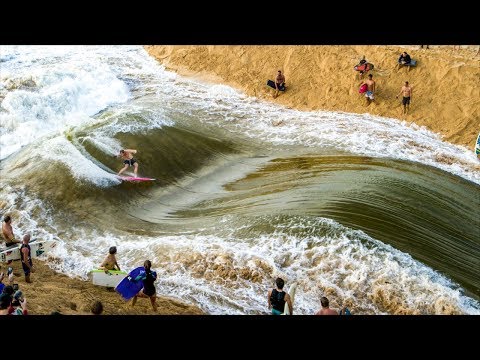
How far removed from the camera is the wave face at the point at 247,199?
8.09m

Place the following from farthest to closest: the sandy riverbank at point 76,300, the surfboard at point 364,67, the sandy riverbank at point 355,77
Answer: the surfboard at point 364,67 → the sandy riverbank at point 355,77 → the sandy riverbank at point 76,300

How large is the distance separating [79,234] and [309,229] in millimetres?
4717

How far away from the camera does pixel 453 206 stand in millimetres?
10680

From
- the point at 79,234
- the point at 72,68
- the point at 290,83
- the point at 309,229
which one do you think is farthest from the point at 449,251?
the point at 72,68

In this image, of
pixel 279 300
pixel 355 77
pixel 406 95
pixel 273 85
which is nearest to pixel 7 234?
pixel 279 300

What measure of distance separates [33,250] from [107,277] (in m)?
1.95

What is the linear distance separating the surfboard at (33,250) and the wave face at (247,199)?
8.7 inches

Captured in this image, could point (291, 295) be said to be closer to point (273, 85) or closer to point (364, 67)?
point (364, 67)

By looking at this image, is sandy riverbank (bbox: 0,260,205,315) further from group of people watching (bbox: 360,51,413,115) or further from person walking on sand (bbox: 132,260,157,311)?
group of people watching (bbox: 360,51,413,115)

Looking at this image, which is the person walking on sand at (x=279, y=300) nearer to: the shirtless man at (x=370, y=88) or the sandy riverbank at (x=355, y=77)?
the sandy riverbank at (x=355, y=77)

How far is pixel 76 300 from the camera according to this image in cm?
767

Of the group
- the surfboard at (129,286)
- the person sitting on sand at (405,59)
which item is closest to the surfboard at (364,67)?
the person sitting on sand at (405,59)

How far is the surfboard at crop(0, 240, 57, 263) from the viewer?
338 inches

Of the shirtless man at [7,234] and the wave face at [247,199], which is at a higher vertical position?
the wave face at [247,199]
